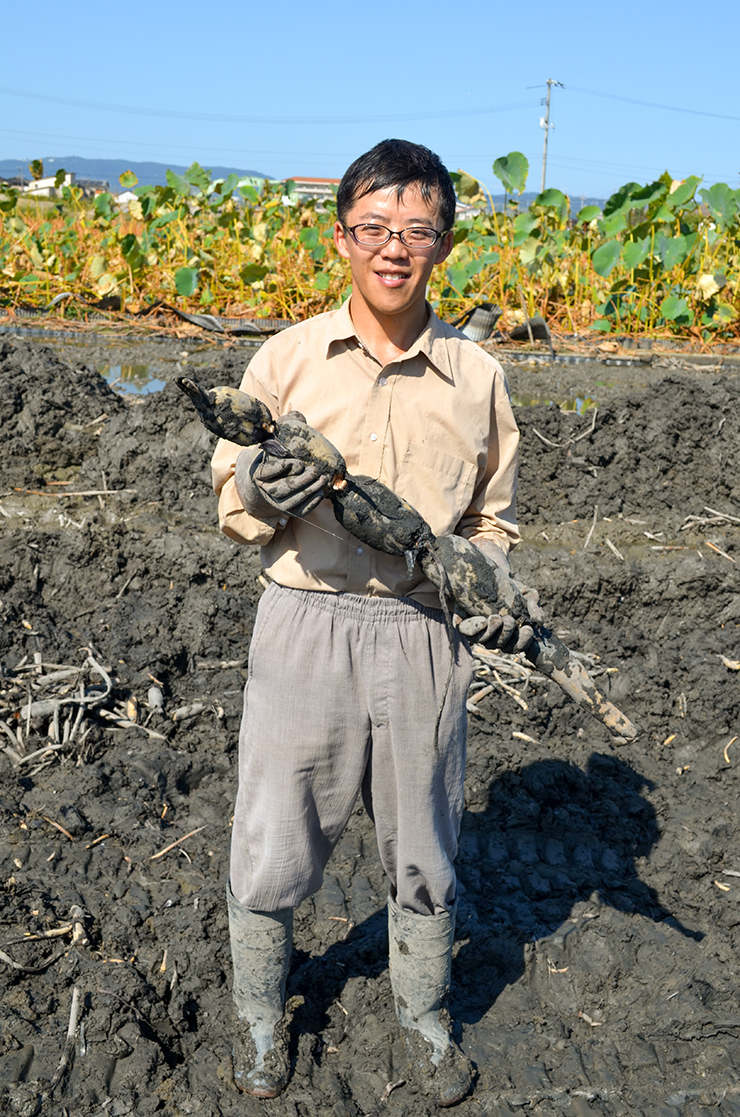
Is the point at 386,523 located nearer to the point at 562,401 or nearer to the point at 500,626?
the point at 500,626

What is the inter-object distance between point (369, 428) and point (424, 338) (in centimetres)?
21

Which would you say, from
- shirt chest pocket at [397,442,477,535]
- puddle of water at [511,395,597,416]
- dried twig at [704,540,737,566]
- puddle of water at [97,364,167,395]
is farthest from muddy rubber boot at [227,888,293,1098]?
puddle of water at [511,395,597,416]

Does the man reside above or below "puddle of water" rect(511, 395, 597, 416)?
above

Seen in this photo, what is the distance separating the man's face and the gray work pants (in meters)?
0.61

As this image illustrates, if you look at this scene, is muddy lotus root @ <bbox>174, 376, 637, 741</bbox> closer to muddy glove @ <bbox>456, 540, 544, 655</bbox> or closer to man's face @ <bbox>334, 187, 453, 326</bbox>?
muddy glove @ <bbox>456, 540, 544, 655</bbox>

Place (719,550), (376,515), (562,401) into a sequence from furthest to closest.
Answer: (562,401) < (719,550) < (376,515)

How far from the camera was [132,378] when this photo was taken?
8328 millimetres

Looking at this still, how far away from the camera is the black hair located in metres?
A: 1.76

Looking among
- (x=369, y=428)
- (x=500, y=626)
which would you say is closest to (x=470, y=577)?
(x=500, y=626)

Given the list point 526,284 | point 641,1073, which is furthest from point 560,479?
point 526,284

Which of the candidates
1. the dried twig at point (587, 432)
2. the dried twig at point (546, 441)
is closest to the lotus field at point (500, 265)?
the dried twig at point (587, 432)

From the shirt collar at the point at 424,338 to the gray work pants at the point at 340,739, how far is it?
1.65 feet

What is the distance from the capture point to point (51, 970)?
232cm

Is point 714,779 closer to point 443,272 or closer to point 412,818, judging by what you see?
point 412,818
